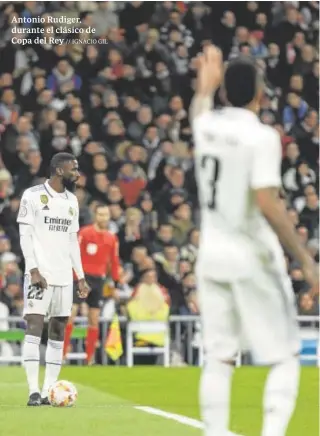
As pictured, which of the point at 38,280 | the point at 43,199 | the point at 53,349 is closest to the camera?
the point at 38,280

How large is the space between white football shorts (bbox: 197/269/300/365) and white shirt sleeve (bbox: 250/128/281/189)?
455 millimetres

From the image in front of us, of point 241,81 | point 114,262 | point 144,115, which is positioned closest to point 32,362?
point 241,81

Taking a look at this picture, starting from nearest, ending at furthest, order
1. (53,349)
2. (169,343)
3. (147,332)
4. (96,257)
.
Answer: (53,349) → (96,257) → (147,332) → (169,343)

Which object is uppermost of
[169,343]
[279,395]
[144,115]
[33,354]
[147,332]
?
[144,115]

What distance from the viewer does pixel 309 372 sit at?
17250 millimetres

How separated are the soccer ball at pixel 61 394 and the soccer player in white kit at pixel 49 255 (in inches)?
9.5

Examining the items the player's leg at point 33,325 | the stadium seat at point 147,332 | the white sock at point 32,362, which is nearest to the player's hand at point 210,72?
the player's leg at point 33,325

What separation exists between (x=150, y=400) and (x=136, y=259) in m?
6.26

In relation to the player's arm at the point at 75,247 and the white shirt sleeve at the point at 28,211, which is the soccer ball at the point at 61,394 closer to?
the player's arm at the point at 75,247

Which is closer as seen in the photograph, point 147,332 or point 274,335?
point 274,335

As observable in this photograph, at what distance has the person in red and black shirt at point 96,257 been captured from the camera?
18047mm

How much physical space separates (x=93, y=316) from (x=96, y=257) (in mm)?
714

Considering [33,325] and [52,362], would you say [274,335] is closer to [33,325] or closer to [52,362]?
[33,325]

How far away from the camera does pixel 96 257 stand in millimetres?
18203
